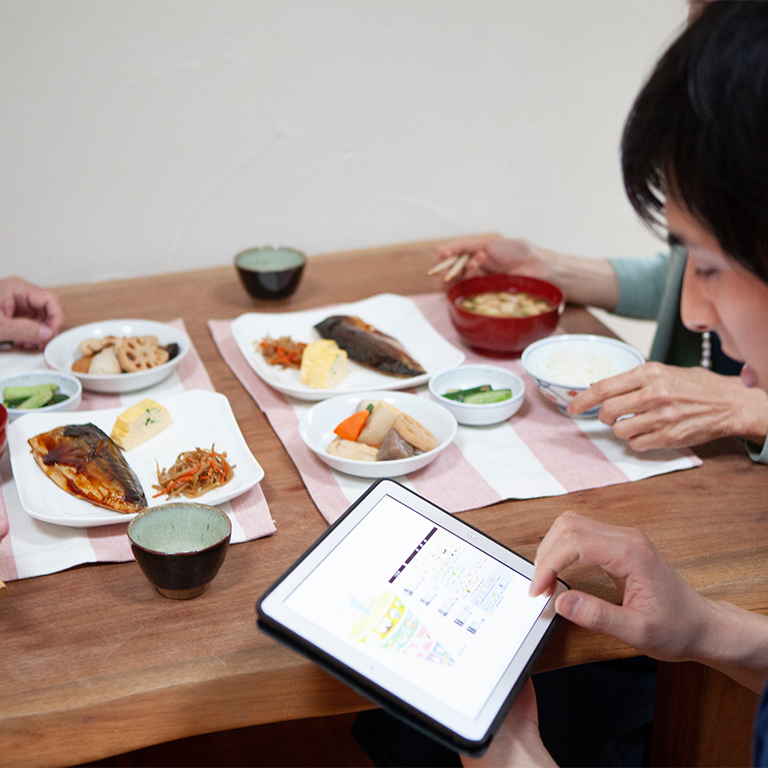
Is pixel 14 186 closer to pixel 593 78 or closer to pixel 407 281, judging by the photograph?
pixel 407 281

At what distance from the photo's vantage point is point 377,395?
4.43 ft

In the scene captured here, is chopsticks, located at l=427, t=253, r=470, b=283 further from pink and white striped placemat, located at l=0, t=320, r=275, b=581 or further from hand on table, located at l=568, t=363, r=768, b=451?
pink and white striped placemat, located at l=0, t=320, r=275, b=581

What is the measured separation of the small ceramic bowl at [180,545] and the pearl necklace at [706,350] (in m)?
1.29

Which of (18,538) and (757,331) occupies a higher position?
(757,331)

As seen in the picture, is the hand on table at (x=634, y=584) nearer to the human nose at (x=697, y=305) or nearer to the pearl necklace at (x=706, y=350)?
the human nose at (x=697, y=305)

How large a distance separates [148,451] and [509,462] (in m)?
0.58


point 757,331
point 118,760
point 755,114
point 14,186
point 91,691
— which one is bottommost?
point 118,760

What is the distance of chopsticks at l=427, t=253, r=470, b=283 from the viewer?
69.7 inches

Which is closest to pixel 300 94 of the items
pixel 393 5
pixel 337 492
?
pixel 393 5

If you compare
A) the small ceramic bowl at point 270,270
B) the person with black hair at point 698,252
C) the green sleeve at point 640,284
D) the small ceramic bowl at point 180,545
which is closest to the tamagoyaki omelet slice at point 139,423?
the small ceramic bowl at point 180,545

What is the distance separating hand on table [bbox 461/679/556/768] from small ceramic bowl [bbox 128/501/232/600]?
38 cm

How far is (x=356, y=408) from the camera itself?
4.42 ft

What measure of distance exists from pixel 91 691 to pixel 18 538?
31 cm

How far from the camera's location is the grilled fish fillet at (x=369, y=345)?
4.85 ft
